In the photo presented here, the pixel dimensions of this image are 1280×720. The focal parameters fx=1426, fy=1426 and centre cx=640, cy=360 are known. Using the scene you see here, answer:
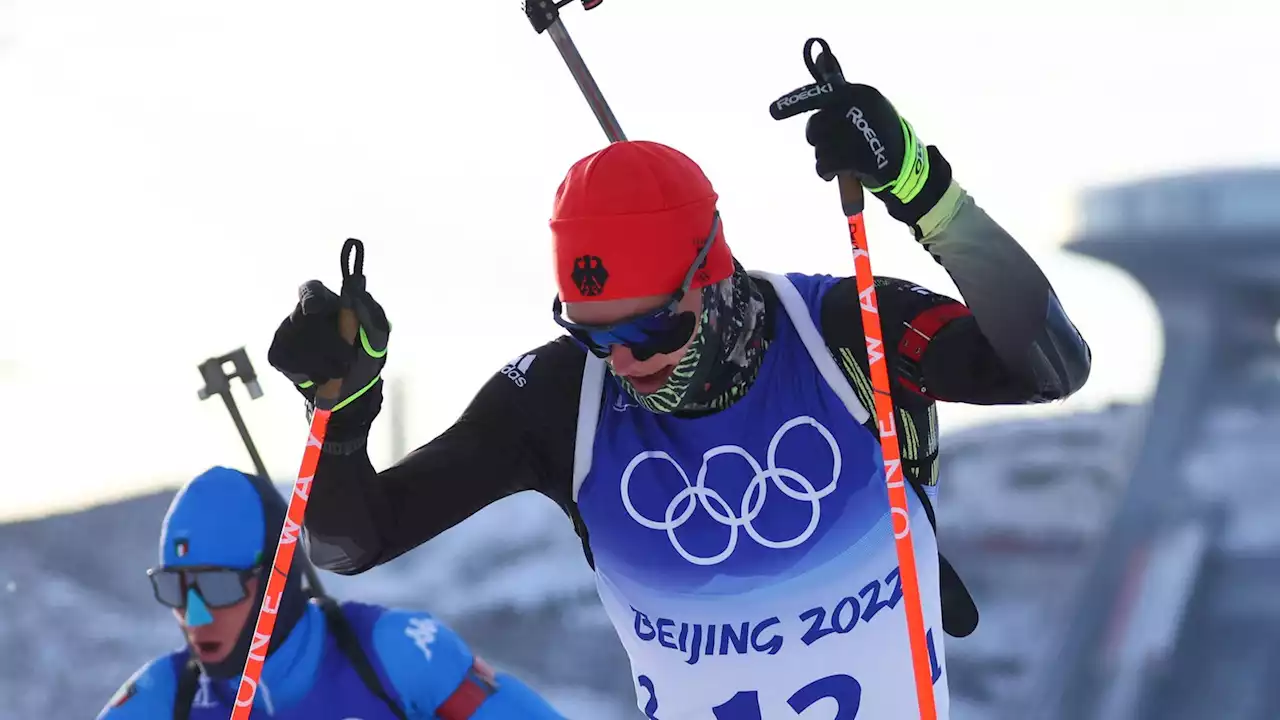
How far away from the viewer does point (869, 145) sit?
1.66 m

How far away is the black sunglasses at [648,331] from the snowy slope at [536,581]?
3.87 metres

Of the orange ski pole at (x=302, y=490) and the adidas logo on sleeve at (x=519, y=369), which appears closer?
the orange ski pole at (x=302, y=490)

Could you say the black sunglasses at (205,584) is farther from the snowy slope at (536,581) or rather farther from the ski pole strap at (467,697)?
the snowy slope at (536,581)

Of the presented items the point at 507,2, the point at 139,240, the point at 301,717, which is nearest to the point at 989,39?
the point at 507,2

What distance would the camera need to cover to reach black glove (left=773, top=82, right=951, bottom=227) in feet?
5.45

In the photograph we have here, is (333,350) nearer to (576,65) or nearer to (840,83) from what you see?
(840,83)

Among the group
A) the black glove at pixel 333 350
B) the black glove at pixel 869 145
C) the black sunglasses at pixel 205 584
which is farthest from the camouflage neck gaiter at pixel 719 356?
the black sunglasses at pixel 205 584

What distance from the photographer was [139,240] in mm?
6539

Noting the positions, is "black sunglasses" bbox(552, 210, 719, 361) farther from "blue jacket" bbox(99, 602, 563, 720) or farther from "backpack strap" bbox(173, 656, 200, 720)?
"backpack strap" bbox(173, 656, 200, 720)

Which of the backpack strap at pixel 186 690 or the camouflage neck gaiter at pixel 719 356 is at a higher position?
the camouflage neck gaiter at pixel 719 356

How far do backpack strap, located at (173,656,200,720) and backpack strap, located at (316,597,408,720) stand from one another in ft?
0.98

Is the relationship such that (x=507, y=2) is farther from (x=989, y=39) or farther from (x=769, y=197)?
(x=989, y=39)

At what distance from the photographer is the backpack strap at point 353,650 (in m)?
3.04

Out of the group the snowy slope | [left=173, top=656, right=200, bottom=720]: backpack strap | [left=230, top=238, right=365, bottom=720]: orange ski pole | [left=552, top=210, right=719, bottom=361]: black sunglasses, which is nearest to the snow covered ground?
the snowy slope
